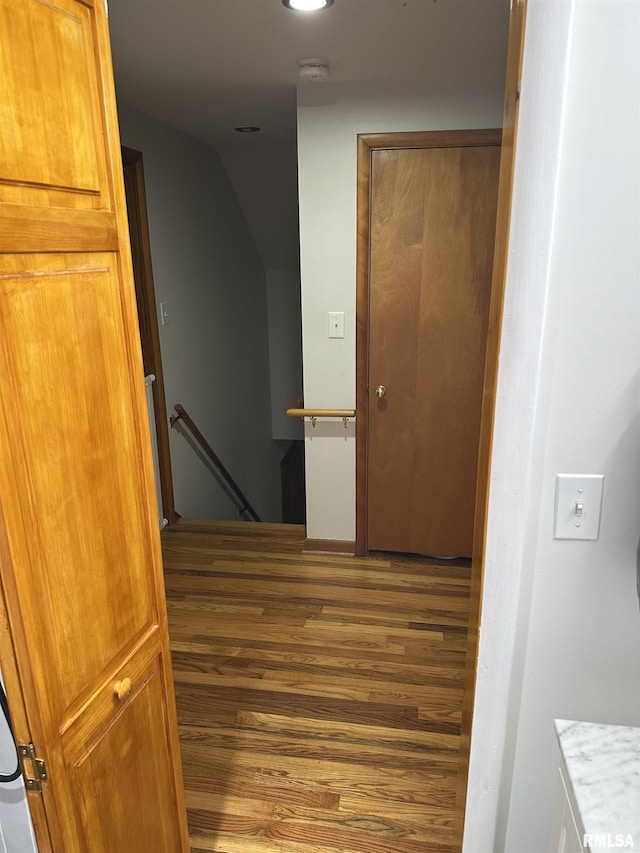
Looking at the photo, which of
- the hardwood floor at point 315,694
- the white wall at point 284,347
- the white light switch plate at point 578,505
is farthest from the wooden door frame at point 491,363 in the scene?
the white wall at point 284,347

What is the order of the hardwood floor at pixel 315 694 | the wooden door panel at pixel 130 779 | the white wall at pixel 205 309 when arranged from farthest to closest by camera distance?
the white wall at pixel 205 309 → the hardwood floor at pixel 315 694 → the wooden door panel at pixel 130 779

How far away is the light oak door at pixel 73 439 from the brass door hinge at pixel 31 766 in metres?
0.02

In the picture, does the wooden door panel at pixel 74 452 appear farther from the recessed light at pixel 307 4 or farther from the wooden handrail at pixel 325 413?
the wooden handrail at pixel 325 413

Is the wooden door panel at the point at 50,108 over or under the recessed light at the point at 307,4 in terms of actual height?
under

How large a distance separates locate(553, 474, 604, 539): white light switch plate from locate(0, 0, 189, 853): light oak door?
77cm

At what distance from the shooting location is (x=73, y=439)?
102cm

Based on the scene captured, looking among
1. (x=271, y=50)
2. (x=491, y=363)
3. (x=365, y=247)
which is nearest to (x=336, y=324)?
(x=365, y=247)

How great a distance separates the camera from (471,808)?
47.5 inches

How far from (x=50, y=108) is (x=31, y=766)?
1.01 meters

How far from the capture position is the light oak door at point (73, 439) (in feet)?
2.91

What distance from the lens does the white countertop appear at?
814mm

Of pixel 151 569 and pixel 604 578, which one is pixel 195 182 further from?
pixel 604 578

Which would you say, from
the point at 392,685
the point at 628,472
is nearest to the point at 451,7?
the point at 628,472

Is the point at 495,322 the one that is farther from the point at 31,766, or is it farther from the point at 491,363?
the point at 31,766
